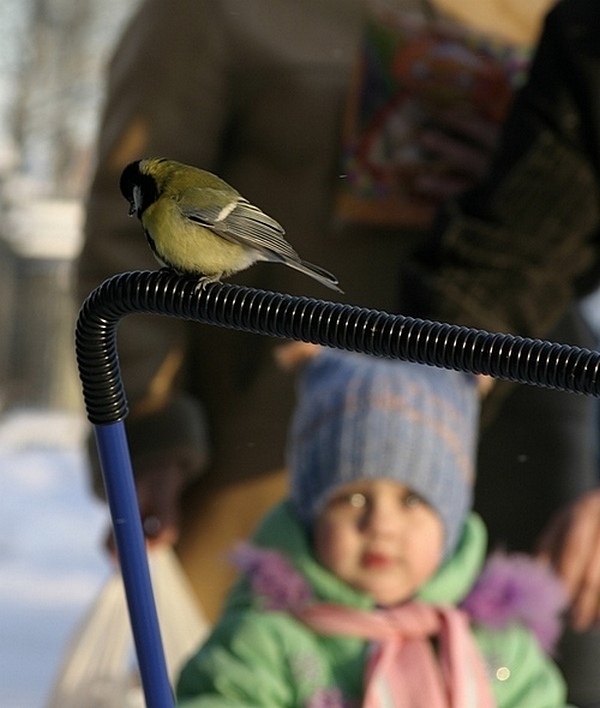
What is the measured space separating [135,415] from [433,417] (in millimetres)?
492

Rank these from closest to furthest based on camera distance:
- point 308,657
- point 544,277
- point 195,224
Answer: point 195,224
point 308,657
point 544,277

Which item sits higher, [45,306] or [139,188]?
[139,188]

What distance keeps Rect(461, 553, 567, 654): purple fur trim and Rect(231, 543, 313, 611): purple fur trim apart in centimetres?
19

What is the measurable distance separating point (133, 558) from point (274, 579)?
0.67 metres

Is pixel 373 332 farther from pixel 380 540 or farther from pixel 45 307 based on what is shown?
pixel 45 307

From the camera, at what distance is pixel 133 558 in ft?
2.74

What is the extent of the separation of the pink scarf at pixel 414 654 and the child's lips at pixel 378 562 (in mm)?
48

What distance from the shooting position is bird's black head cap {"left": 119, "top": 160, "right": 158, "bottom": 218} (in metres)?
0.83

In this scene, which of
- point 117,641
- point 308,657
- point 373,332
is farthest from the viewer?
point 117,641

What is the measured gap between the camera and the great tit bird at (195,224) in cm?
81

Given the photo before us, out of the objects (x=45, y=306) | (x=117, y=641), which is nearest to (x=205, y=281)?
(x=117, y=641)

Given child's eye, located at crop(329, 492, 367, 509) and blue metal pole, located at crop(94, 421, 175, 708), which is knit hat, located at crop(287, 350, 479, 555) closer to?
child's eye, located at crop(329, 492, 367, 509)

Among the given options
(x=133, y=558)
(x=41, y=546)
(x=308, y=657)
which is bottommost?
(x=41, y=546)

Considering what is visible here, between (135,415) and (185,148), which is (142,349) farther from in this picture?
(185,148)
